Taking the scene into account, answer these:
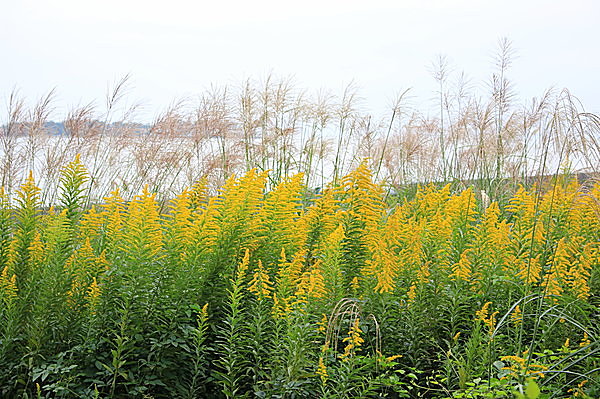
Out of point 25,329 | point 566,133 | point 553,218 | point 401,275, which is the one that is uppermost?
point 566,133

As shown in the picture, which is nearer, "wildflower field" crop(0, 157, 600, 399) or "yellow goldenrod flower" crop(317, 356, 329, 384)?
"yellow goldenrod flower" crop(317, 356, 329, 384)

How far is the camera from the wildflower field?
2545mm

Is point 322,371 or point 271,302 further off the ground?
point 271,302

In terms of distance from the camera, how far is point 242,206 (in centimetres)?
308

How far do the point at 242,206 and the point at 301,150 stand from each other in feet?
9.72

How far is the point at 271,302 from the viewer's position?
279 centimetres

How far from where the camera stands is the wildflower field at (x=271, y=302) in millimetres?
2545

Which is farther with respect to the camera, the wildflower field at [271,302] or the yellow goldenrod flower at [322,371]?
the wildflower field at [271,302]

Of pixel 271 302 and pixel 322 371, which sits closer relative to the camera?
pixel 322 371

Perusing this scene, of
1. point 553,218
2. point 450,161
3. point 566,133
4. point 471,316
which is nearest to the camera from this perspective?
point 566,133

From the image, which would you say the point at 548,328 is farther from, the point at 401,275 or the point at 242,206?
the point at 242,206

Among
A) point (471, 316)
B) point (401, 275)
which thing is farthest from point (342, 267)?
point (471, 316)

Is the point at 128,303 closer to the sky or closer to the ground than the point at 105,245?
closer to the ground

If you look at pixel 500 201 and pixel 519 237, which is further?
pixel 500 201
